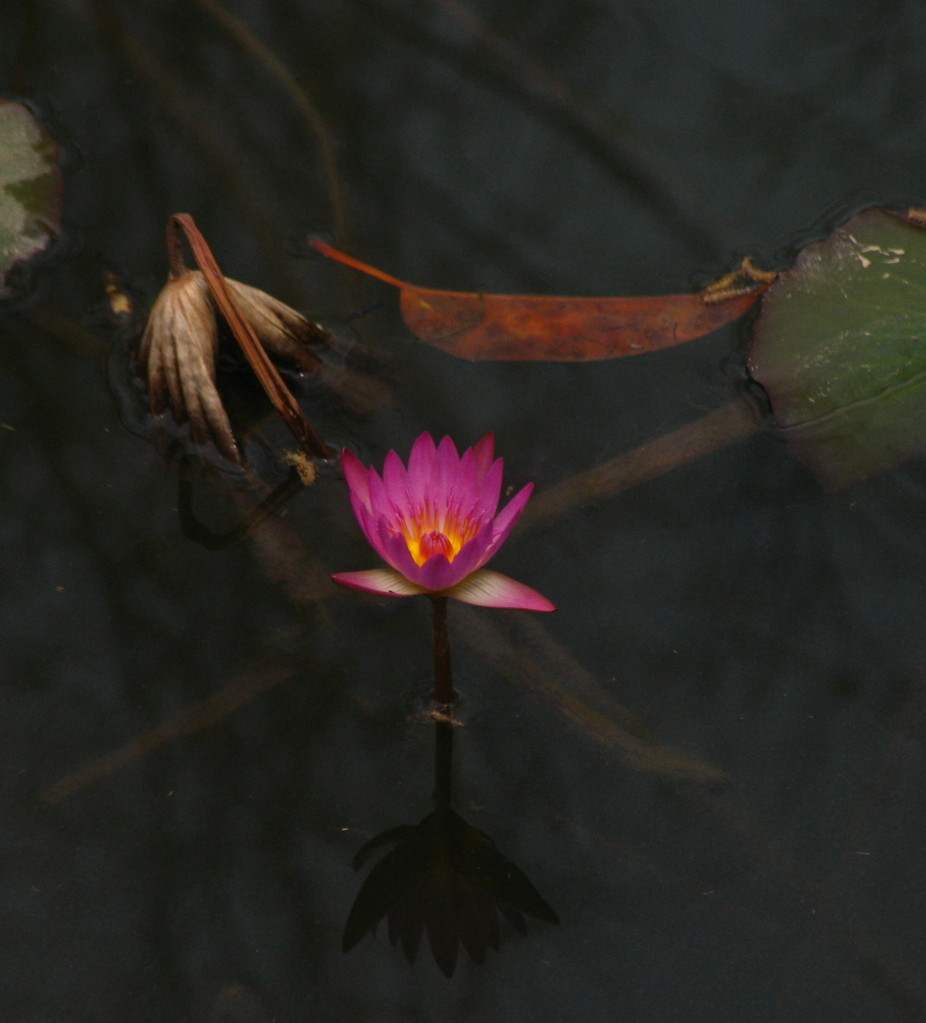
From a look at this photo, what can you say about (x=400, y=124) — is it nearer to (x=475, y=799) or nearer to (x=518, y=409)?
(x=518, y=409)

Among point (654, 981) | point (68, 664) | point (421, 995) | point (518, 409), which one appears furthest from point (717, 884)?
point (68, 664)

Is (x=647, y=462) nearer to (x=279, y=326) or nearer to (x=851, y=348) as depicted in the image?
(x=851, y=348)

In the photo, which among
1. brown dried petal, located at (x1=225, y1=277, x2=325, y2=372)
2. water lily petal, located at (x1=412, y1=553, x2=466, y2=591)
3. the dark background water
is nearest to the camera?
water lily petal, located at (x1=412, y1=553, x2=466, y2=591)

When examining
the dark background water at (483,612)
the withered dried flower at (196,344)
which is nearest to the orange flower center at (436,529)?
the dark background water at (483,612)

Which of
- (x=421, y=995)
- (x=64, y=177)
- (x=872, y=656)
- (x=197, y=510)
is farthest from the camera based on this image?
(x=64, y=177)

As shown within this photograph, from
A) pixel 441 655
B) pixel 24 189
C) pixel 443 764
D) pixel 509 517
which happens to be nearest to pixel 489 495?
pixel 509 517

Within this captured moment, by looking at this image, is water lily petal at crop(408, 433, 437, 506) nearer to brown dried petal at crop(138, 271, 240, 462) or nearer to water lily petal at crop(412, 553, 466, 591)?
water lily petal at crop(412, 553, 466, 591)

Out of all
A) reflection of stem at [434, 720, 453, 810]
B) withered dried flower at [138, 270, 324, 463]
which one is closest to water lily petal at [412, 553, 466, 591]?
reflection of stem at [434, 720, 453, 810]
